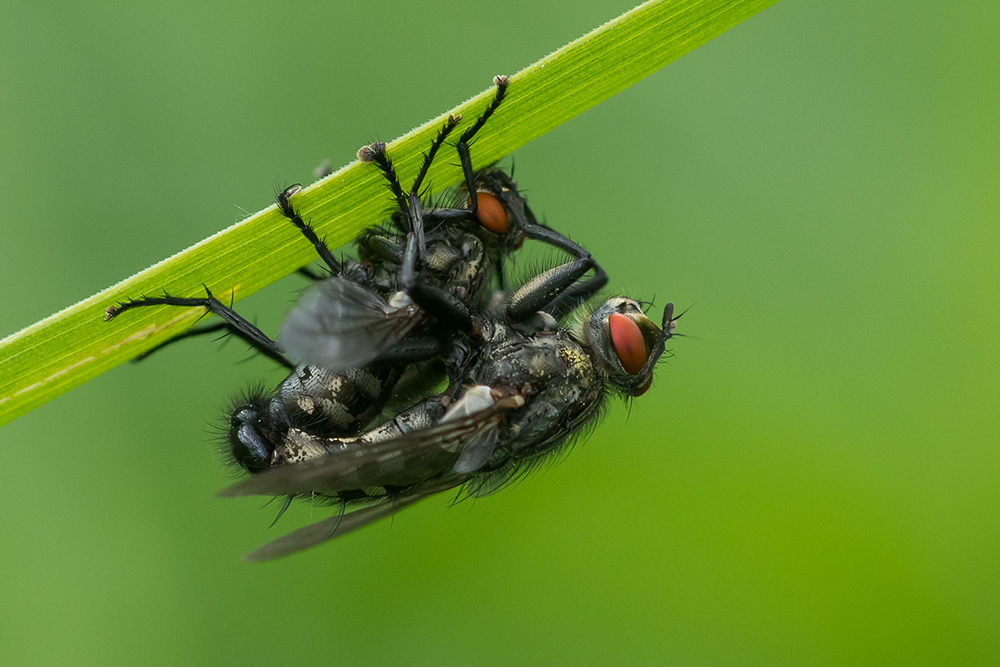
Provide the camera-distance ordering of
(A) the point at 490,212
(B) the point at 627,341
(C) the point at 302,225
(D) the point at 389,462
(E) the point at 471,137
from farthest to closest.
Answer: (A) the point at 490,212
(B) the point at 627,341
(D) the point at 389,462
(E) the point at 471,137
(C) the point at 302,225

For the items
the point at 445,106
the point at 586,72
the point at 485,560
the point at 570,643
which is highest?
the point at 445,106

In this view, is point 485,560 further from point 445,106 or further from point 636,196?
→ point 445,106

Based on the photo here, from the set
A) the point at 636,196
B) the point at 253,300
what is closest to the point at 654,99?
the point at 636,196

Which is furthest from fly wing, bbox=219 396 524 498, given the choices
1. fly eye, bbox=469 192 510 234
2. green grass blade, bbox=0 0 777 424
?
fly eye, bbox=469 192 510 234

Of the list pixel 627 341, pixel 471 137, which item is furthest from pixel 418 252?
pixel 627 341

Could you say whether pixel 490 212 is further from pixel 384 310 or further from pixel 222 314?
pixel 222 314

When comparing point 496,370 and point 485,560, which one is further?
point 485,560
